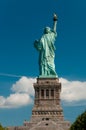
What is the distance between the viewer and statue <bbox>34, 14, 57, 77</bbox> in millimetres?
126875

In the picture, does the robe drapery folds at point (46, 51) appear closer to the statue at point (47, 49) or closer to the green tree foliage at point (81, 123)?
the statue at point (47, 49)

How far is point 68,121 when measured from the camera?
114688 millimetres

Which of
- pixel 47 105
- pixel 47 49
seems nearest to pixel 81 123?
pixel 47 105

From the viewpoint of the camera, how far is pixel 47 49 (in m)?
127

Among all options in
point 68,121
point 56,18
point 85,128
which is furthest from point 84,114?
point 56,18

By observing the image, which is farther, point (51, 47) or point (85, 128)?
point (51, 47)

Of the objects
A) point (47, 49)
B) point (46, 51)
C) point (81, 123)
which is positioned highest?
point (47, 49)

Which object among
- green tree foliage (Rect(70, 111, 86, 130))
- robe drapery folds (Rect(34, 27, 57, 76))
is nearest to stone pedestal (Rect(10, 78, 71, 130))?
robe drapery folds (Rect(34, 27, 57, 76))

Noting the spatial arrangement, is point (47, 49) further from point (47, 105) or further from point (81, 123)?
point (81, 123)

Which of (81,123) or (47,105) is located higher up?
(47,105)

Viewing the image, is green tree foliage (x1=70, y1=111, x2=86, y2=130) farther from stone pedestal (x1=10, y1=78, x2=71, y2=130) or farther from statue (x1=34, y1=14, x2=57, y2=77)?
statue (x1=34, y1=14, x2=57, y2=77)

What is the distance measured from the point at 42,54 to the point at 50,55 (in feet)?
6.43

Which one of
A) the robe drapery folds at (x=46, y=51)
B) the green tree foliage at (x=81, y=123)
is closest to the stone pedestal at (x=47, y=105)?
the robe drapery folds at (x=46, y=51)

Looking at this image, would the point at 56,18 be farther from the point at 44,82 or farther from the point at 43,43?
the point at 44,82
